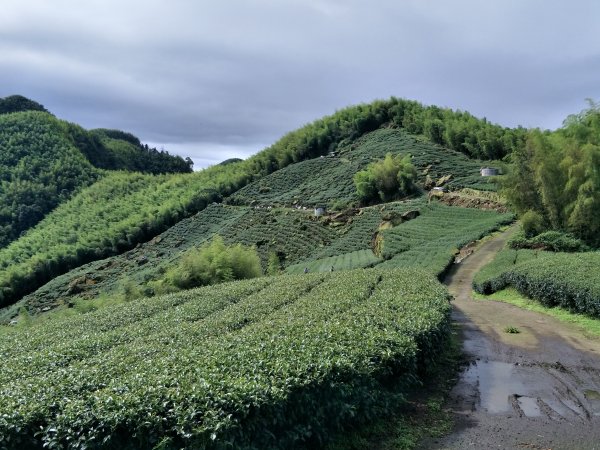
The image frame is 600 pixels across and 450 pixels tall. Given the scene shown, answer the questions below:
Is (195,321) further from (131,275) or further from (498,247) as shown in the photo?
(131,275)

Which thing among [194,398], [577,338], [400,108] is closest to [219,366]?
[194,398]

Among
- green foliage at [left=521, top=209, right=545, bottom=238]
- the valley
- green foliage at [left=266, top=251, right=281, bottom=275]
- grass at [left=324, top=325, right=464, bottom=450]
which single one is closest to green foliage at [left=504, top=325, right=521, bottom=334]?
the valley

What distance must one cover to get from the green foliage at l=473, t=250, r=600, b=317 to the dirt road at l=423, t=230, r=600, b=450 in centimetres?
92

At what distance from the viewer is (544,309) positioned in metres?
16.5

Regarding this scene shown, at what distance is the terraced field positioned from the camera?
2115 inches

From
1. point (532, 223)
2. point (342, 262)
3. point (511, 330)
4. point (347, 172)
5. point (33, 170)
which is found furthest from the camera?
point (33, 170)

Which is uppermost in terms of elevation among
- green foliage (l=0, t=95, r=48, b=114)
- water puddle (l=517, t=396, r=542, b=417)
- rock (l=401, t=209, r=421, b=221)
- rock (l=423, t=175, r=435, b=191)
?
green foliage (l=0, t=95, r=48, b=114)

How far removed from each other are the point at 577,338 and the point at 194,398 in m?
11.1

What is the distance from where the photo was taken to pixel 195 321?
1283 cm

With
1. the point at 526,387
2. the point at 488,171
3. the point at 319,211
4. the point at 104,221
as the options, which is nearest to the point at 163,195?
the point at 104,221

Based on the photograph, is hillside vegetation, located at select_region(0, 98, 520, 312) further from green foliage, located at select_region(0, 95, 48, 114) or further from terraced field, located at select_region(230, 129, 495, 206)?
green foliage, located at select_region(0, 95, 48, 114)

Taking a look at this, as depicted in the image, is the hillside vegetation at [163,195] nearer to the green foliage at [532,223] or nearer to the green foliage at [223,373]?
the green foliage at [532,223]

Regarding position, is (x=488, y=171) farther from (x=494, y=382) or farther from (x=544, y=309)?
(x=494, y=382)

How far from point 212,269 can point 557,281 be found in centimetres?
1711
